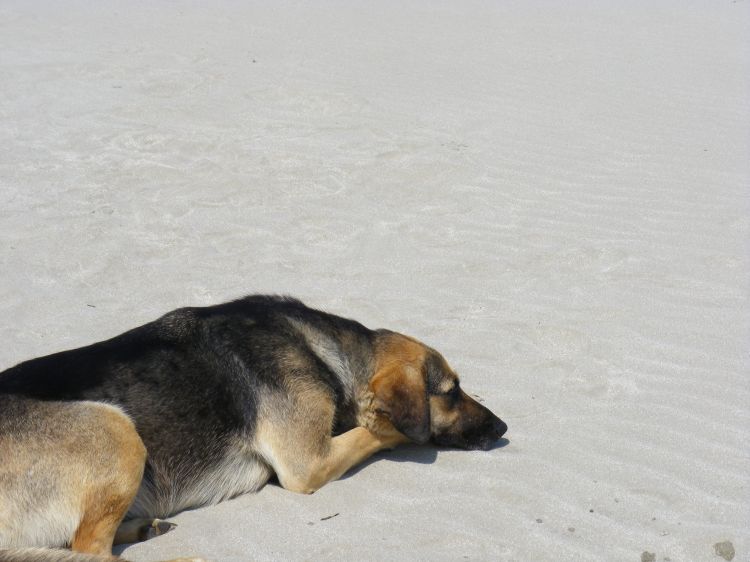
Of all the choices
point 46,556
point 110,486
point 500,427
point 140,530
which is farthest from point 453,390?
point 46,556

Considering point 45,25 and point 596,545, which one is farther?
point 45,25

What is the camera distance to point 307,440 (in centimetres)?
521

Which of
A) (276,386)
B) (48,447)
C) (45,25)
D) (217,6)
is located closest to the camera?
(48,447)

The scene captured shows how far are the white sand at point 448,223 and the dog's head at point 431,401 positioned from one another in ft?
0.43

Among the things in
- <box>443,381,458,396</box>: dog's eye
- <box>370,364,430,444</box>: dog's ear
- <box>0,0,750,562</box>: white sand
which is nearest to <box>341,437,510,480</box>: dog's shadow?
<box>0,0,750,562</box>: white sand

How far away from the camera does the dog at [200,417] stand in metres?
4.48

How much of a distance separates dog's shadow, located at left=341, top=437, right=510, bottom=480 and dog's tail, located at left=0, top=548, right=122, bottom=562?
1.73m

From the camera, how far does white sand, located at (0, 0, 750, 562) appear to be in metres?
5.04

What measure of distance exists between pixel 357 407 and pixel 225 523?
3.47 feet

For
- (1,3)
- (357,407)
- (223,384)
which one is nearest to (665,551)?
(357,407)

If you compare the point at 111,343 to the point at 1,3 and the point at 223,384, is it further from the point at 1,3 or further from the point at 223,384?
the point at 1,3

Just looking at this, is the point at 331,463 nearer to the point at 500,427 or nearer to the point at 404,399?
the point at 404,399

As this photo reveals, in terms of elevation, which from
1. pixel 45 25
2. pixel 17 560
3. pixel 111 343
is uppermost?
pixel 45 25

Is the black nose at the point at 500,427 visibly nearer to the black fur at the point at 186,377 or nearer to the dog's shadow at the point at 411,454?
the dog's shadow at the point at 411,454
